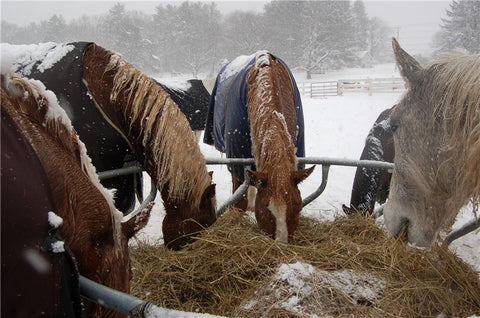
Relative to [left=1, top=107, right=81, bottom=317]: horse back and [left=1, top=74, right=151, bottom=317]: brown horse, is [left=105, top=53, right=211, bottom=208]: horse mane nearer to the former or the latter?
[left=1, top=74, right=151, bottom=317]: brown horse

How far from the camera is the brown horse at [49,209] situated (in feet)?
2.19

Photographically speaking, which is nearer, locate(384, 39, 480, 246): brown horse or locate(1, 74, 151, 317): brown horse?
locate(1, 74, 151, 317): brown horse

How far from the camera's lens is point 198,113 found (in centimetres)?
675

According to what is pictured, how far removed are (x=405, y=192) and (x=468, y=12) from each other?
82.6 feet

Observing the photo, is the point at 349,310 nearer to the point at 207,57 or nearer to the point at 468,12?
the point at 468,12

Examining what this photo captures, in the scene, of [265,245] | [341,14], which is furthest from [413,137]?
[341,14]

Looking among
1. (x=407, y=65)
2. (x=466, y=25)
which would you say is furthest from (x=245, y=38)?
(x=407, y=65)

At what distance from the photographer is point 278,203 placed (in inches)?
88.6

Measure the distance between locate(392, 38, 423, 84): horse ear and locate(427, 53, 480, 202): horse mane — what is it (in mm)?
71

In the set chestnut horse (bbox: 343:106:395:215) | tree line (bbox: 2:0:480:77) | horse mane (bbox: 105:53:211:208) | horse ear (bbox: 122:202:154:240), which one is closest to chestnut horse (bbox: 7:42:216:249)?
horse mane (bbox: 105:53:211:208)

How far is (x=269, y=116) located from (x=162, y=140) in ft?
3.24

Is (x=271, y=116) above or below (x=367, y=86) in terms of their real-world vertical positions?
above

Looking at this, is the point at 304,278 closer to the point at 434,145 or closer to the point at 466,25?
the point at 434,145

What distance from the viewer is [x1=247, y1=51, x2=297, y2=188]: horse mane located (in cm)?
248
